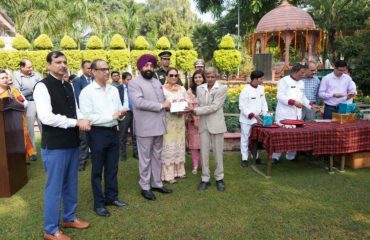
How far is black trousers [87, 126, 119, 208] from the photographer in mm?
3709

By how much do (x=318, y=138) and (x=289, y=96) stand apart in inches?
37.4

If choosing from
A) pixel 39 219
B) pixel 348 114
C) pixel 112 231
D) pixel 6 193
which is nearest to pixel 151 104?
pixel 112 231

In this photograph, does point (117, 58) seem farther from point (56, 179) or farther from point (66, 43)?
point (56, 179)

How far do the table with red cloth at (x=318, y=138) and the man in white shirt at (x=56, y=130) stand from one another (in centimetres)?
302

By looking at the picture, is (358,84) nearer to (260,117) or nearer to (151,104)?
(260,117)

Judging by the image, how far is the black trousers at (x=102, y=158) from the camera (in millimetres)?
3709

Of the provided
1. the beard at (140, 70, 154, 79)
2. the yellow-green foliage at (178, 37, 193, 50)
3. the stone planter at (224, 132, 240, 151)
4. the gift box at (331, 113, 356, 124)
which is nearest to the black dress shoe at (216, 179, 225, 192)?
the beard at (140, 70, 154, 79)

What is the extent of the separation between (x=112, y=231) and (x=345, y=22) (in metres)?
20.2

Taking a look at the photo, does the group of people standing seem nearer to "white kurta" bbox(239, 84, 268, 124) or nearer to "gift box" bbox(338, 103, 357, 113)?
"white kurta" bbox(239, 84, 268, 124)

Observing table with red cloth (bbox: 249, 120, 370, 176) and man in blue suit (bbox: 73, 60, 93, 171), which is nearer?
table with red cloth (bbox: 249, 120, 370, 176)

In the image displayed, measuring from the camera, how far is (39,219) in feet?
12.6

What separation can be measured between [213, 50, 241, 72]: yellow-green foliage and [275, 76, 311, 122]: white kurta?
16.1 meters

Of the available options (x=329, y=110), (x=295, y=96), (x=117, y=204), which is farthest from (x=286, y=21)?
(x=117, y=204)

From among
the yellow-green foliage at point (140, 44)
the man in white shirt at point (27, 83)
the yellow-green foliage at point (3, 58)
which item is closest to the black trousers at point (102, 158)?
the man in white shirt at point (27, 83)
